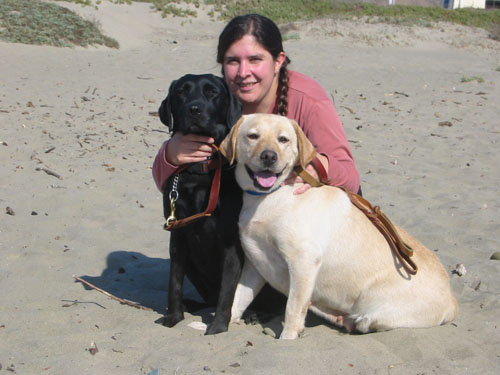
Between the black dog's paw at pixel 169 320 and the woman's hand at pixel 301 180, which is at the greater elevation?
the woman's hand at pixel 301 180

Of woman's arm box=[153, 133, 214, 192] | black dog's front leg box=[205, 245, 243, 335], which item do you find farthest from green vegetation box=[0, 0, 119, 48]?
black dog's front leg box=[205, 245, 243, 335]

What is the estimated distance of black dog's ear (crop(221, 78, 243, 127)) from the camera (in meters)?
3.30

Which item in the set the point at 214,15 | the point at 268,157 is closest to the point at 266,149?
the point at 268,157

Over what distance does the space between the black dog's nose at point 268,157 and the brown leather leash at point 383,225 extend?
0.73 feet

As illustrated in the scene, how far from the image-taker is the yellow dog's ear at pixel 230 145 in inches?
117

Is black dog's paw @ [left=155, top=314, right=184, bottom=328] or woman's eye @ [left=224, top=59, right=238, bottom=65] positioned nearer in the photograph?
black dog's paw @ [left=155, top=314, right=184, bottom=328]

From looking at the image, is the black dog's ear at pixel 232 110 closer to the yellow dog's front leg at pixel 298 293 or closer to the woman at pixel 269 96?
the woman at pixel 269 96

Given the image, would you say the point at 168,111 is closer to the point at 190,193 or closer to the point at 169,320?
the point at 190,193

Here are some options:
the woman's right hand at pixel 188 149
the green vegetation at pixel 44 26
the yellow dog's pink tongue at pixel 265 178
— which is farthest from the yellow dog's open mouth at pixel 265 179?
the green vegetation at pixel 44 26

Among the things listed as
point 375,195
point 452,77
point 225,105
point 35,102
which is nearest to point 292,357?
point 225,105

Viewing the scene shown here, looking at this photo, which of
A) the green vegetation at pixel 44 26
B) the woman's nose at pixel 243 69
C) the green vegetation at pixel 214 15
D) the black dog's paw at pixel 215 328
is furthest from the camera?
the green vegetation at pixel 214 15

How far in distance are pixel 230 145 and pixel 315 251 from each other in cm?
71

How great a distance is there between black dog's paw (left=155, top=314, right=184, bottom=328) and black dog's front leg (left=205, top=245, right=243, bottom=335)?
0.71 ft

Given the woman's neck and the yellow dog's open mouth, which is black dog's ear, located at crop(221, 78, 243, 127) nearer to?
the woman's neck
